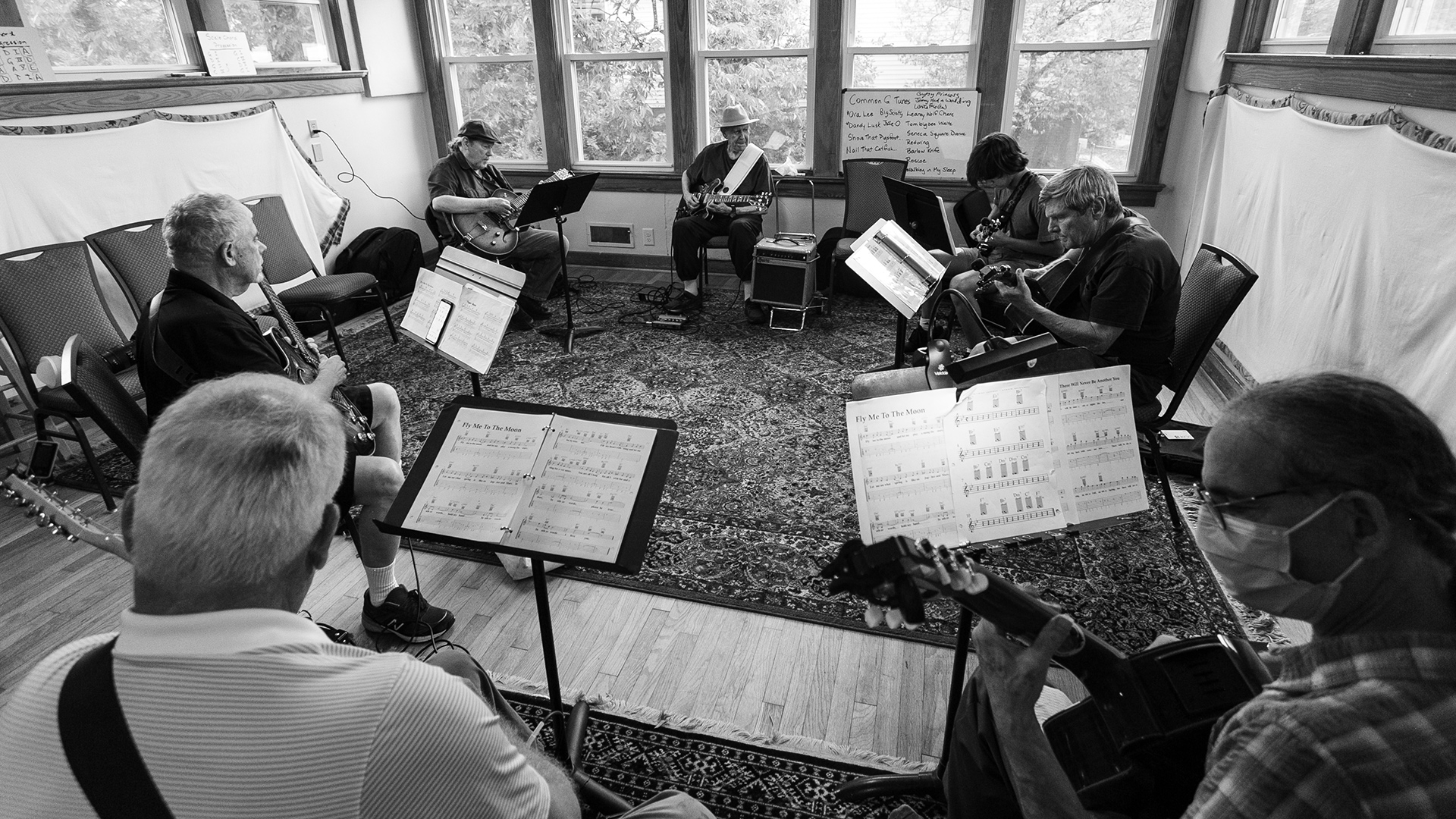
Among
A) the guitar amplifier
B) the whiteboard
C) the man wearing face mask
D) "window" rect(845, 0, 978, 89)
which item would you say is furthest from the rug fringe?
"window" rect(845, 0, 978, 89)

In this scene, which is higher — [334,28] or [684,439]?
[334,28]

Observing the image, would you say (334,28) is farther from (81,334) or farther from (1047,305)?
(1047,305)

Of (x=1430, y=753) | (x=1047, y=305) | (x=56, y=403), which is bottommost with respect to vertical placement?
(x=56, y=403)

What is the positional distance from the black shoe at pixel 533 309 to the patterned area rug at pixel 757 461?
9.8 inches

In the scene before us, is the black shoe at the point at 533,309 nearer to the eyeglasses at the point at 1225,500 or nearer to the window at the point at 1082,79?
the window at the point at 1082,79

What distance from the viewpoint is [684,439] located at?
3.69 meters

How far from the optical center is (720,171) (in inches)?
220

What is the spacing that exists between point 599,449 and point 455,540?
36 centimetres

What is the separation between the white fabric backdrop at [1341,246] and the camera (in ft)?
7.61

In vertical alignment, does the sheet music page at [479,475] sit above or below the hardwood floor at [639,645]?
above

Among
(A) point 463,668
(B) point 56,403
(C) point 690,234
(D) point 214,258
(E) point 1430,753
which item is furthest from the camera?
(C) point 690,234

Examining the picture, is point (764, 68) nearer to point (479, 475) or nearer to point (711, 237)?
point (711, 237)

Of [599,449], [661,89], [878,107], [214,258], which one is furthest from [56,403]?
[878,107]

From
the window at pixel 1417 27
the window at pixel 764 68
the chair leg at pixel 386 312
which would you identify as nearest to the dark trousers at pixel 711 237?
the window at pixel 764 68
